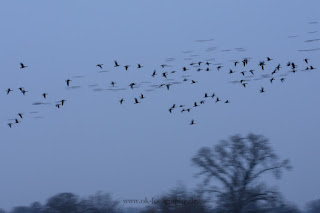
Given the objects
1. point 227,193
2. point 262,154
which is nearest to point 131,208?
point 227,193

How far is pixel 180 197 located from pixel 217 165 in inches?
131

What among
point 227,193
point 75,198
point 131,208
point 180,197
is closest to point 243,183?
point 227,193

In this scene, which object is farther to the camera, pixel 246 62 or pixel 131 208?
pixel 131 208

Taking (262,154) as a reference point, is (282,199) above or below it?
below

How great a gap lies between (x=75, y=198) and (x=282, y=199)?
1359 centimetres

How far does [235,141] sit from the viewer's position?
40.7 metres

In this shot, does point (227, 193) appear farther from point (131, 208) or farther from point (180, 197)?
point (131, 208)

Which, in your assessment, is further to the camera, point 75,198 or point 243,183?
point 75,198

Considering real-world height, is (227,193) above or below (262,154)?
below

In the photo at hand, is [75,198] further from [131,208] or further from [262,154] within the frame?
[262,154]

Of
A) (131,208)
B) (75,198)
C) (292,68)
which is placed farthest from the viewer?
(75,198)

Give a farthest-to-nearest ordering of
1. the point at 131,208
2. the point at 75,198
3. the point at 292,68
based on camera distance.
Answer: the point at 75,198, the point at 131,208, the point at 292,68

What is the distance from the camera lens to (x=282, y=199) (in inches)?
1527

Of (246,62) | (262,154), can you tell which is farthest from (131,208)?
(246,62)
